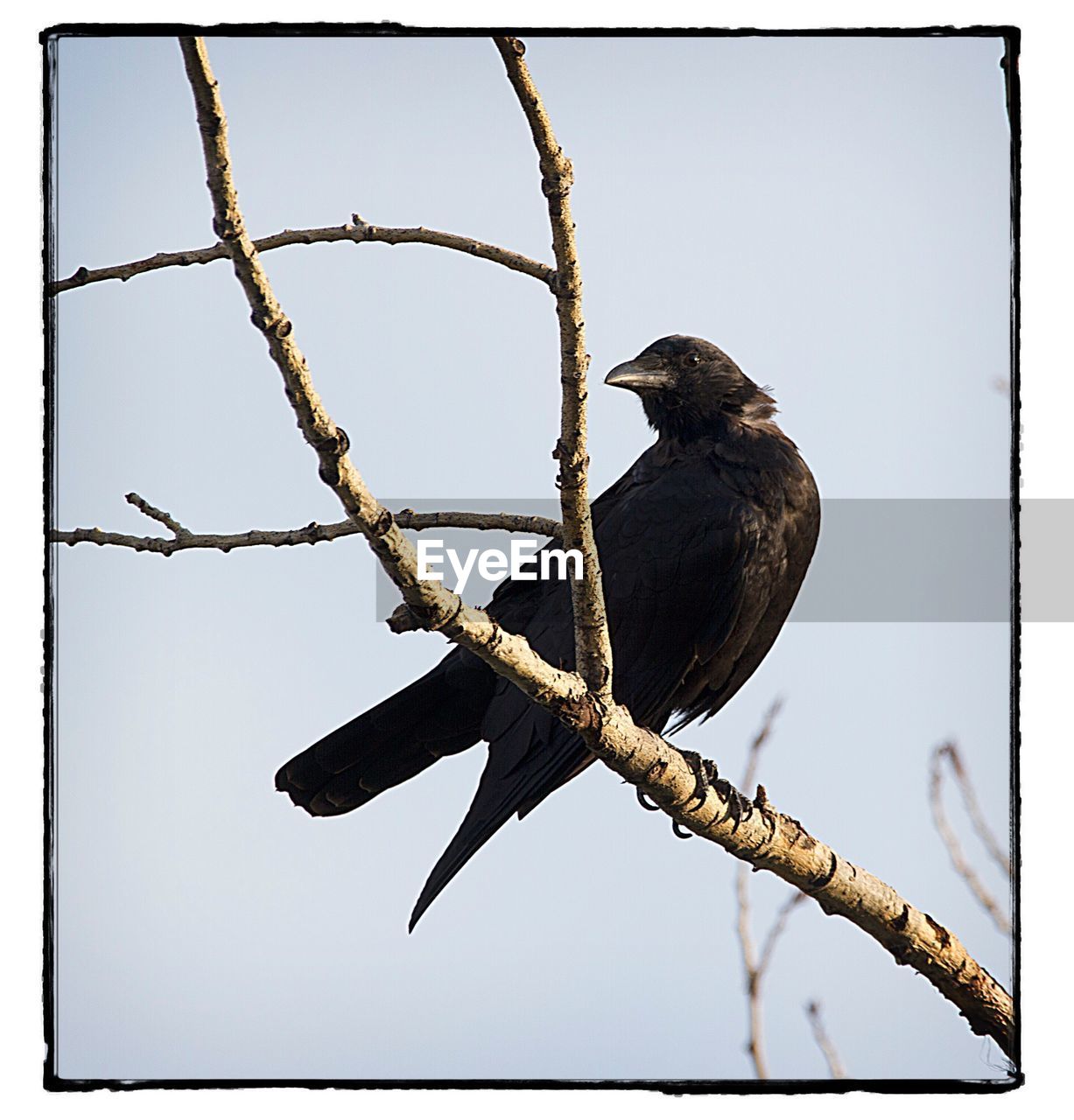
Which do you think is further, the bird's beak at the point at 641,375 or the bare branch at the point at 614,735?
the bird's beak at the point at 641,375

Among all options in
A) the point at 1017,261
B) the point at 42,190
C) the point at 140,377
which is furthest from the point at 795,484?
the point at 42,190

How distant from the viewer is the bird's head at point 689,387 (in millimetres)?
2314

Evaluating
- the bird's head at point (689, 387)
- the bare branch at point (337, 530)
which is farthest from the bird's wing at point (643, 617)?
the bare branch at point (337, 530)

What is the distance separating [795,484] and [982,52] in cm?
74

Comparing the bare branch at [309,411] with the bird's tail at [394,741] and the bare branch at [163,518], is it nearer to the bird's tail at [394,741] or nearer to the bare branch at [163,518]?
the bare branch at [163,518]

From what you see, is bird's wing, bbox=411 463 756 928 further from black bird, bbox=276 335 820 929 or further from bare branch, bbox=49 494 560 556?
bare branch, bbox=49 494 560 556

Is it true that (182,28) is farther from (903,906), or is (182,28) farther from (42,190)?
(903,906)

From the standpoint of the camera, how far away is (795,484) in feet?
7.70

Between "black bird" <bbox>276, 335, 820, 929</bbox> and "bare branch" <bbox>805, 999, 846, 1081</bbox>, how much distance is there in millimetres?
536

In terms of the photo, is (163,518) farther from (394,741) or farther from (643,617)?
(643,617)

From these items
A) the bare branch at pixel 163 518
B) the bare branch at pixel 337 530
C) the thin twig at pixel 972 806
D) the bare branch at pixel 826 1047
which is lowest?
the bare branch at pixel 826 1047

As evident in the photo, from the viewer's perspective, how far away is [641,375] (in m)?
2.31

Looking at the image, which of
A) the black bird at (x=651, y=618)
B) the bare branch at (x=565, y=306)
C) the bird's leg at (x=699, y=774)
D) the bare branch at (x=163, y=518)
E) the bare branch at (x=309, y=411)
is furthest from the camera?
the black bird at (x=651, y=618)

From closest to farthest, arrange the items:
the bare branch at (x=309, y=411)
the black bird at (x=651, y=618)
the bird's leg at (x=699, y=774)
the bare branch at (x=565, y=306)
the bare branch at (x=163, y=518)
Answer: the bare branch at (x=309, y=411) → the bare branch at (x=565, y=306) → the bare branch at (x=163, y=518) → the bird's leg at (x=699, y=774) → the black bird at (x=651, y=618)
